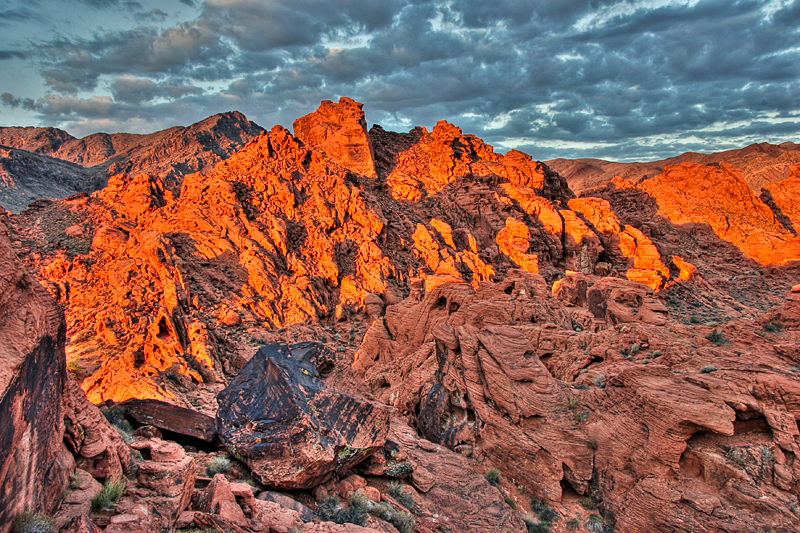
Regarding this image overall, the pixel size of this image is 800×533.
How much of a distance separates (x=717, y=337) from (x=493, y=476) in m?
8.60

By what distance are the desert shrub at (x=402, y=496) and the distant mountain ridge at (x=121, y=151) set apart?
62012mm

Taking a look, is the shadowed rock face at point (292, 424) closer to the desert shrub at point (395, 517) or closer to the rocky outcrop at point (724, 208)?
the desert shrub at point (395, 517)

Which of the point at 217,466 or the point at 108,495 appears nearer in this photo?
the point at 108,495

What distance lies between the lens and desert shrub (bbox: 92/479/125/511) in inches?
201

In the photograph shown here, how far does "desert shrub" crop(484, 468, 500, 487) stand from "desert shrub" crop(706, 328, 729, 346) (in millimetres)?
8171

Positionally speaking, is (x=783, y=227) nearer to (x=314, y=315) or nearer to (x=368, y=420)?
(x=314, y=315)

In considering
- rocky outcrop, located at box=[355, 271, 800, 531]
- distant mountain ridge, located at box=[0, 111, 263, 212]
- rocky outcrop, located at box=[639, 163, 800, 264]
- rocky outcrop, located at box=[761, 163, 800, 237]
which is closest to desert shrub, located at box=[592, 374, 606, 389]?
rocky outcrop, located at box=[355, 271, 800, 531]

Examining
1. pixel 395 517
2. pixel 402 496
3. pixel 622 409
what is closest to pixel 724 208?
pixel 622 409

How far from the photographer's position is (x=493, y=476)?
12.0m

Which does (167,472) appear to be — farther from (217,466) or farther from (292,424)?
(292,424)

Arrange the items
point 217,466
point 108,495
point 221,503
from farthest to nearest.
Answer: point 217,466 < point 221,503 < point 108,495

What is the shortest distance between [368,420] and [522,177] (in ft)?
167

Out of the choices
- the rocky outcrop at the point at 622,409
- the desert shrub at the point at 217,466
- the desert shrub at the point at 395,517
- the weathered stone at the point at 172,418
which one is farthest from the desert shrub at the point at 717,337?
the weathered stone at the point at 172,418

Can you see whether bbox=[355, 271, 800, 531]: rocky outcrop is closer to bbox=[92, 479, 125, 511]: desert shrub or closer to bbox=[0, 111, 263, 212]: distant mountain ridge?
bbox=[92, 479, 125, 511]: desert shrub
